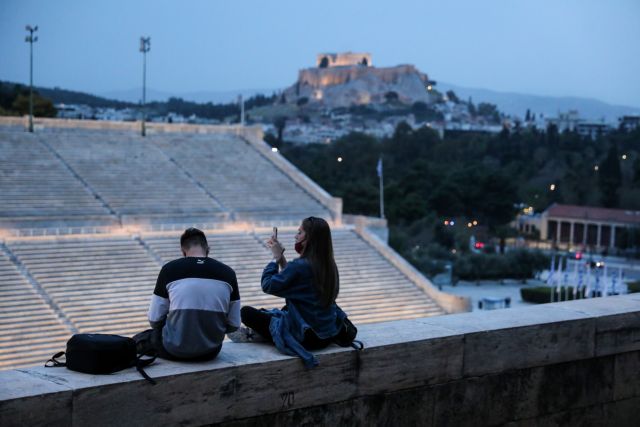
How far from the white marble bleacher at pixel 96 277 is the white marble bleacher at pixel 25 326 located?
36 cm

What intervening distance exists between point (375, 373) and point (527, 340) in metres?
0.84

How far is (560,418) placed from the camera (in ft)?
15.5

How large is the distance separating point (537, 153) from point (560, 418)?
72085 millimetres

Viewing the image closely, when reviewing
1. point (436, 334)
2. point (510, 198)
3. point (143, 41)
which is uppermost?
point (143, 41)

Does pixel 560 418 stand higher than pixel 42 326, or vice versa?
pixel 560 418

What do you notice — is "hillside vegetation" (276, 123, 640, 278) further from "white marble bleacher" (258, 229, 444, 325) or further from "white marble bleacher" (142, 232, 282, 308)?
"white marble bleacher" (142, 232, 282, 308)

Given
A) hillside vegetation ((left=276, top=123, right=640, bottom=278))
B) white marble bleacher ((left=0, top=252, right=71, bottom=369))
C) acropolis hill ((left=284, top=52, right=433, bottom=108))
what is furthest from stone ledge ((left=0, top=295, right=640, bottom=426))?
acropolis hill ((left=284, top=52, right=433, bottom=108))

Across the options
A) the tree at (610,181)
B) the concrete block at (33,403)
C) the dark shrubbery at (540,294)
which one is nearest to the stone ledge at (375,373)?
the concrete block at (33,403)

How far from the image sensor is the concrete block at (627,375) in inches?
195

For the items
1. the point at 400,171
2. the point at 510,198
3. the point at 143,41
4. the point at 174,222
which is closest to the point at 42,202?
the point at 174,222

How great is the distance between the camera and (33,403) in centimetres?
320

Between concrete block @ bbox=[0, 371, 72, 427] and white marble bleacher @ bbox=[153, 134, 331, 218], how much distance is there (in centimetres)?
2579

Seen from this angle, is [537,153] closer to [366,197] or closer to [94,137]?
[366,197]

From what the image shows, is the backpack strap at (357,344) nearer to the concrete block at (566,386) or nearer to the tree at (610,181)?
the concrete block at (566,386)
